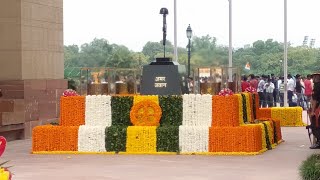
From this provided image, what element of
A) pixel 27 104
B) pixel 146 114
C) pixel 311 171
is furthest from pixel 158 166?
pixel 27 104

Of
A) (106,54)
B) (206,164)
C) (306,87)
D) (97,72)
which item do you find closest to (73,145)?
(97,72)

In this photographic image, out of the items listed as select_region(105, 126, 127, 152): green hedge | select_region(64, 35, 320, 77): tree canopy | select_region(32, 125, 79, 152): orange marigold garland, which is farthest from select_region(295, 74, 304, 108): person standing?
select_region(32, 125, 79, 152): orange marigold garland

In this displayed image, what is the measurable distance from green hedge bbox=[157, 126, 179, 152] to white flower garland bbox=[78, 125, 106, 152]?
1.27 metres

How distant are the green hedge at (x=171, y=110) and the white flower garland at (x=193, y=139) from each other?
0.55m

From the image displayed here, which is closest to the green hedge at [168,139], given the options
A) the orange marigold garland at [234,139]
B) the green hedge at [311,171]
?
the orange marigold garland at [234,139]

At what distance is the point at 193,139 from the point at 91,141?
2.25m

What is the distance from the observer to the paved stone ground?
468 inches

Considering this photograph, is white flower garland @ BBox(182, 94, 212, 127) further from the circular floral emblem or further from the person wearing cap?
the person wearing cap

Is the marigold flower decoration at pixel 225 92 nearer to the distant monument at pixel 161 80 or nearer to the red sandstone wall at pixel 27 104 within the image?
the distant monument at pixel 161 80

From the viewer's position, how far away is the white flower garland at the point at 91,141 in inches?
638

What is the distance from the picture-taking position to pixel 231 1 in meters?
32.5

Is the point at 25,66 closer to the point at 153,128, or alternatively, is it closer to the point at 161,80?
the point at 161,80

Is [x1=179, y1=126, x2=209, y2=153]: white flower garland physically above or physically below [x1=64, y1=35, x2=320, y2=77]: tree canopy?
below

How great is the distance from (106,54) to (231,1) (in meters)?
25.5
